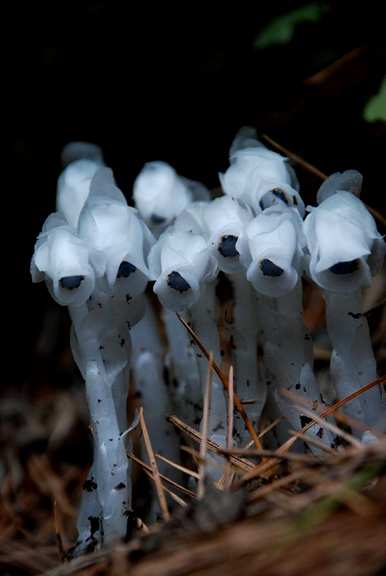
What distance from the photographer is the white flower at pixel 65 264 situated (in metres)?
1.39

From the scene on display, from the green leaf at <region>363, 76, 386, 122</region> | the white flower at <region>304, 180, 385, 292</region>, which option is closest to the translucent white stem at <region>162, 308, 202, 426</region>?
the white flower at <region>304, 180, 385, 292</region>

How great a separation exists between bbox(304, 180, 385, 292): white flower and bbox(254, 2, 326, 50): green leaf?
25.9 inches

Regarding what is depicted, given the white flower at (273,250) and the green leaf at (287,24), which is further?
the green leaf at (287,24)

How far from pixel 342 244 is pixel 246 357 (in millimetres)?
430

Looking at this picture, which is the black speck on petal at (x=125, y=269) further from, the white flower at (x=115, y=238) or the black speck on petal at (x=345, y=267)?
the black speck on petal at (x=345, y=267)

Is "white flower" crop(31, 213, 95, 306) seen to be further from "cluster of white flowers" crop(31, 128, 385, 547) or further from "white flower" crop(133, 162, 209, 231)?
"white flower" crop(133, 162, 209, 231)

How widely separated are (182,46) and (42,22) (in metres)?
0.45

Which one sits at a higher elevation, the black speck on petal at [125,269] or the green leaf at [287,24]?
the green leaf at [287,24]

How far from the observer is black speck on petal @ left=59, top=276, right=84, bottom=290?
4.69ft

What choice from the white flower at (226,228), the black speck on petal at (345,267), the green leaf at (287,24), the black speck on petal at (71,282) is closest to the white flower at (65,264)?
the black speck on petal at (71,282)

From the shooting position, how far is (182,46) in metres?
2.24

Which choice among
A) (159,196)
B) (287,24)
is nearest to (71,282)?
(159,196)

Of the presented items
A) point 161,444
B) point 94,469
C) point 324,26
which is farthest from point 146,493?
point 324,26

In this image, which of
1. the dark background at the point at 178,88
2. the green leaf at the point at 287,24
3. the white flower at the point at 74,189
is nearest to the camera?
the white flower at the point at 74,189
